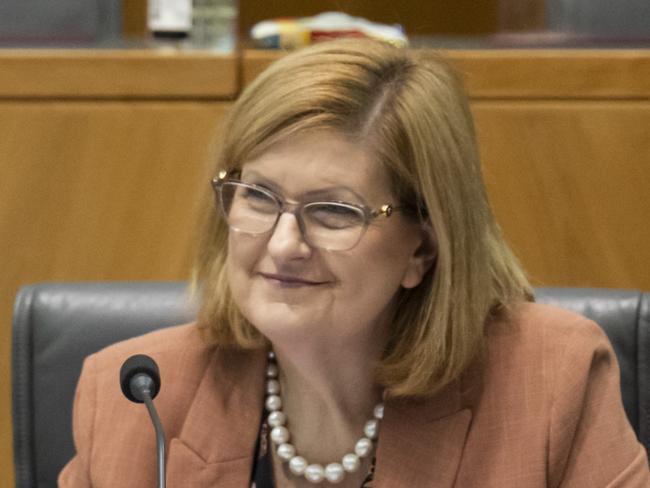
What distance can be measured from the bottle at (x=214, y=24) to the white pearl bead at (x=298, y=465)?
0.98 metres

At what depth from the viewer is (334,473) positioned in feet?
4.44

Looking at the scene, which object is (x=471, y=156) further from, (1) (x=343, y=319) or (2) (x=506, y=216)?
(2) (x=506, y=216)

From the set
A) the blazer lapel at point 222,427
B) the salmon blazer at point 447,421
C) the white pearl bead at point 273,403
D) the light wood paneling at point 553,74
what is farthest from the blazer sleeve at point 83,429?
the light wood paneling at point 553,74

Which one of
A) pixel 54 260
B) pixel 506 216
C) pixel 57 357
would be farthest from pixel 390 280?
pixel 54 260

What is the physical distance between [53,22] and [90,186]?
1.18 ft

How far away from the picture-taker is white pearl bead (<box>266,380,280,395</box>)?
1.42 m

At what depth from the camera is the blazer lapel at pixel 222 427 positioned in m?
1.34

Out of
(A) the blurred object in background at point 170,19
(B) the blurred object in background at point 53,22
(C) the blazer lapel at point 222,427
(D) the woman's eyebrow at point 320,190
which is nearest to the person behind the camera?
(D) the woman's eyebrow at point 320,190

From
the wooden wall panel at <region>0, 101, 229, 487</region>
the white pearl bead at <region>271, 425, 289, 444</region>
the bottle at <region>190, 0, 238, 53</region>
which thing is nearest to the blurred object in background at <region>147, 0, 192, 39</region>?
the bottle at <region>190, 0, 238, 53</region>

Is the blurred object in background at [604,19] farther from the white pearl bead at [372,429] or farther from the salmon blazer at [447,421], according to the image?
the white pearl bead at [372,429]

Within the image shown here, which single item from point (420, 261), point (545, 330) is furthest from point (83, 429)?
point (545, 330)

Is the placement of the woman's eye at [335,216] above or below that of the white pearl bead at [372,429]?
above

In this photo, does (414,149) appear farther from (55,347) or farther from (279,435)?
(55,347)

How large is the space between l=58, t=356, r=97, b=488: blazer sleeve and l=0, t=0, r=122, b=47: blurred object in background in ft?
3.06
